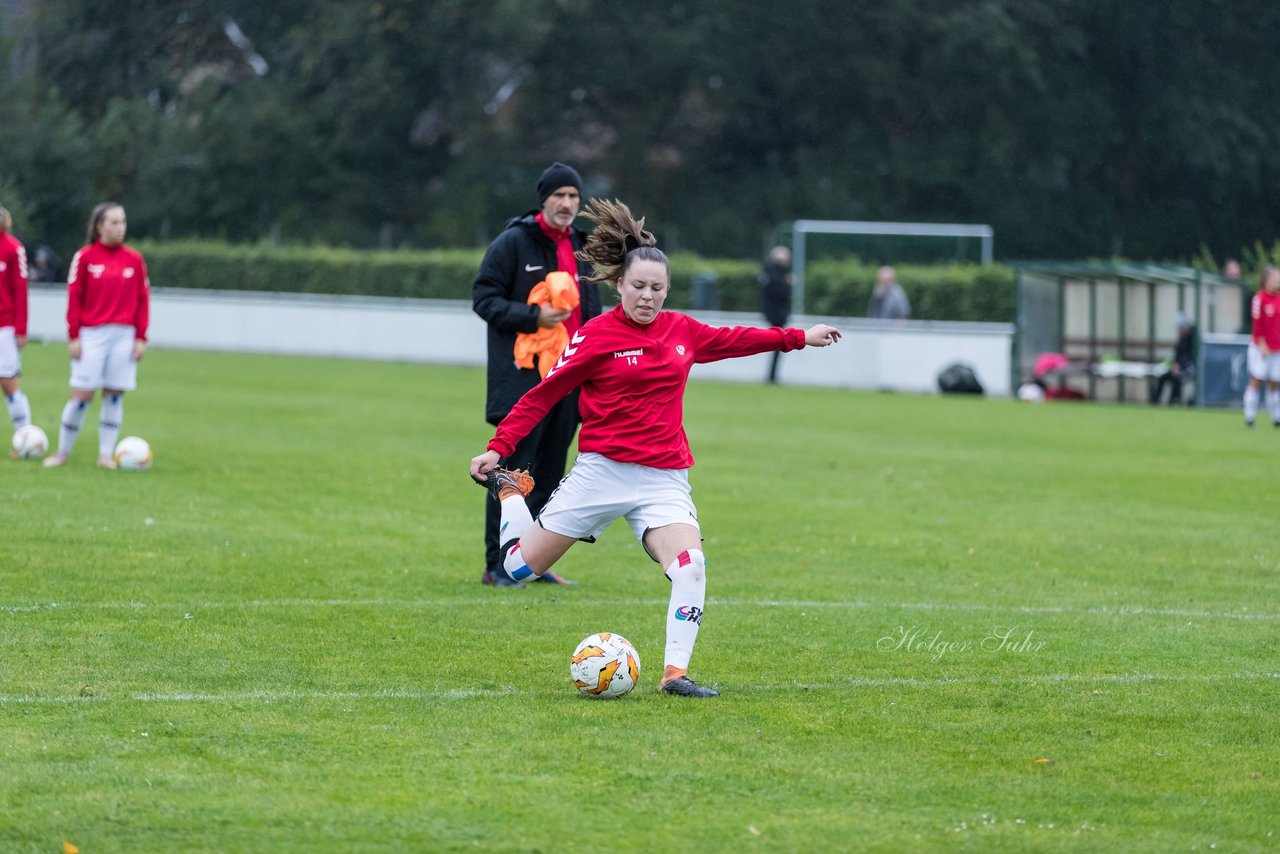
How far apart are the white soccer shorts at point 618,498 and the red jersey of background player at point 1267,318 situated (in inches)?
685

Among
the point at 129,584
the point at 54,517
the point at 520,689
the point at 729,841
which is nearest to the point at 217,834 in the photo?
the point at 729,841

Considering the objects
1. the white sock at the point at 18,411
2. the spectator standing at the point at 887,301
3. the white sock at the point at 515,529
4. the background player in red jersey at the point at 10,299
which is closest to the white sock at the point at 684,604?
the white sock at the point at 515,529

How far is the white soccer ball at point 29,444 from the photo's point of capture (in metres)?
15.5

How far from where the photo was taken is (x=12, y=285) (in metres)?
15.3

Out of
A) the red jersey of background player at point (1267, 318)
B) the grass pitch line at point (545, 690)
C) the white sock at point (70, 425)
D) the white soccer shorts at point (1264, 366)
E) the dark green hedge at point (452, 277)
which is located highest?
the dark green hedge at point (452, 277)

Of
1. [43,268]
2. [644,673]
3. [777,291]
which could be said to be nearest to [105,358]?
[644,673]

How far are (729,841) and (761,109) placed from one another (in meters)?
54.6

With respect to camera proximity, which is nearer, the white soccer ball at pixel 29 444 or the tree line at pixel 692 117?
Answer: the white soccer ball at pixel 29 444

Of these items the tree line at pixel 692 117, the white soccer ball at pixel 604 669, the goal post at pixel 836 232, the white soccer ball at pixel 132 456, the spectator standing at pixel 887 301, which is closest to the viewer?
the white soccer ball at pixel 604 669

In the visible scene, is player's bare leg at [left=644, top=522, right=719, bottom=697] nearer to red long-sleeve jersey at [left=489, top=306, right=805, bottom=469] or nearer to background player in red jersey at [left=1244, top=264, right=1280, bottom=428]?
red long-sleeve jersey at [left=489, top=306, right=805, bottom=469]

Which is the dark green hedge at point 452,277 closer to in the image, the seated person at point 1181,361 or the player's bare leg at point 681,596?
the seated person at point 1181,361

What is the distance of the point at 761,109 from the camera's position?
2303 inches

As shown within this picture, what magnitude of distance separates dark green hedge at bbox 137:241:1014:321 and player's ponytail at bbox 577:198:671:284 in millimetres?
26408

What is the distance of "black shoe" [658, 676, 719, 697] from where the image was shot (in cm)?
705
